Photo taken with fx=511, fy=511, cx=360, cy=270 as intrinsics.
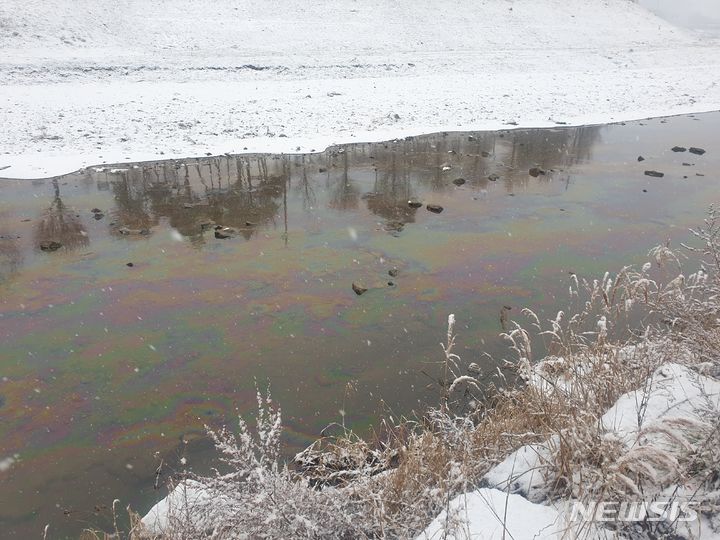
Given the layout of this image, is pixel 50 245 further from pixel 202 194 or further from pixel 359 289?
pixel 359 289

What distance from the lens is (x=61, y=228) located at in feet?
29.3

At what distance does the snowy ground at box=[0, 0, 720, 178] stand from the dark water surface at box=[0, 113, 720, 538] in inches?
105

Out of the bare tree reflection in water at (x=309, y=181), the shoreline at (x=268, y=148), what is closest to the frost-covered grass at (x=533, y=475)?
the bare tree reflection in water at (x=309, y=181)

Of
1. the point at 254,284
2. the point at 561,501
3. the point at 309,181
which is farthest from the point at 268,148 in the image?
the point at 561,501

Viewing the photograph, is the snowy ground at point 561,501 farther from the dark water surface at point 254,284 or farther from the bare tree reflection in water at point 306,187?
the bare tree reflection in water at point 306,187

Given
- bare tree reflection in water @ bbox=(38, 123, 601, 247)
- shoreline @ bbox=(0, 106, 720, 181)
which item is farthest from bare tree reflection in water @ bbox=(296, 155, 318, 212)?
shoreline @ bbox=(0, 106, 720, 181)

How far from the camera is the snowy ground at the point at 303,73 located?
1465 centimetres

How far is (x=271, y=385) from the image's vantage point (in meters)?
5.23

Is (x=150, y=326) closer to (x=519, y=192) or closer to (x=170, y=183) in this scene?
(x=170, y=183)

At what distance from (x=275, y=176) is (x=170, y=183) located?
2.30 m

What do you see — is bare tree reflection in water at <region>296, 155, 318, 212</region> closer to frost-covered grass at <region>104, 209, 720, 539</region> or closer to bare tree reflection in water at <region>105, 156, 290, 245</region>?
bare tree reflection in water at <region>105, 156, 290, 245</region>

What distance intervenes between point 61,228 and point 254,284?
421cm

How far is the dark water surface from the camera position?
468 centimetres

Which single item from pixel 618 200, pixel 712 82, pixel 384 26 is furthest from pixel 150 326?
pixel 384 26
